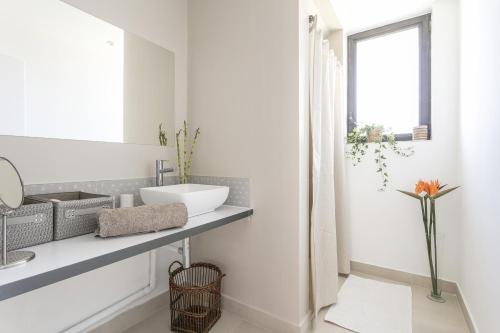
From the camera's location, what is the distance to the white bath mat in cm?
Answer: 153

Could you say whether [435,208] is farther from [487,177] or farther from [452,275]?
[487,177]

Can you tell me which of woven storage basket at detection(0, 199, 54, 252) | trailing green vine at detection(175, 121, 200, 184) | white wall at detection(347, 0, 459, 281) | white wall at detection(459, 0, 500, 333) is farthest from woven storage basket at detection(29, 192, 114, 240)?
white wall at detection(347, 0, 459, 281)

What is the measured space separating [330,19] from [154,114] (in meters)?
1.69

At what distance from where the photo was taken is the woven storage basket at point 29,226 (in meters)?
0.83

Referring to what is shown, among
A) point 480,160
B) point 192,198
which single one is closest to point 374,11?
point 480,160

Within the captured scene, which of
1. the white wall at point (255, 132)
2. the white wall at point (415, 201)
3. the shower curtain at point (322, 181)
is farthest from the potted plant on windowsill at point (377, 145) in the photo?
the white wall at point (255, 132)

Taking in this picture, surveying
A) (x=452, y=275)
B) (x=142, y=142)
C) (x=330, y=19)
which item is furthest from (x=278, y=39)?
(x=452, y=275)

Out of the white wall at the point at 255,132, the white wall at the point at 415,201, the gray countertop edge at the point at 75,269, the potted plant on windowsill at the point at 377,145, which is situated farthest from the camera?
the potted plant on windowsill at the point at 377,145

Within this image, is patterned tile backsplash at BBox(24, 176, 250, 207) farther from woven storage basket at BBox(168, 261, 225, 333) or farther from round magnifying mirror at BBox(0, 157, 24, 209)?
woven storage basket at BBox(168, 261, 225, 333)

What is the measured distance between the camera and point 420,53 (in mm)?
2145

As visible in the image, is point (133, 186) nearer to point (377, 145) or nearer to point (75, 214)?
point (75, 214)

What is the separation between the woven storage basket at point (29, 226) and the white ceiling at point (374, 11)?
7.44ft

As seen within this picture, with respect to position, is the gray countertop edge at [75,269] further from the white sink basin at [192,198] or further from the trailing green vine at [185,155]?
the trailing green vine at [185,155]

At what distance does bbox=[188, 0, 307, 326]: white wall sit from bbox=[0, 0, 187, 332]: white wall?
165 millimetres
